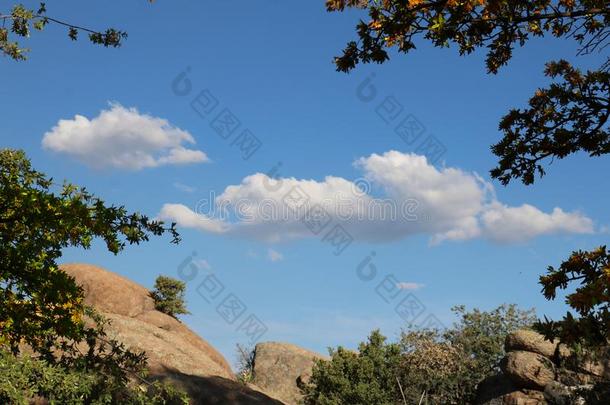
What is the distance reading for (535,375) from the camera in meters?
28.2

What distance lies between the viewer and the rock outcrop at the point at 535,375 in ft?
85.3

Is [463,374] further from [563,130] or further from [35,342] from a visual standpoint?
[35,342]

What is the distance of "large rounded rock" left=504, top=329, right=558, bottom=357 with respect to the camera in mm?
28828

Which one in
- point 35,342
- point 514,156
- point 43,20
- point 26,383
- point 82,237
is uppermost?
point 43,20

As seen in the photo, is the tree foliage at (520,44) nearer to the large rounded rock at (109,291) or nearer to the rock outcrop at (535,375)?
the rock outcrop at (535,375)

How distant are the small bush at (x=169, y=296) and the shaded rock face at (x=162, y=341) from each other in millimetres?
616

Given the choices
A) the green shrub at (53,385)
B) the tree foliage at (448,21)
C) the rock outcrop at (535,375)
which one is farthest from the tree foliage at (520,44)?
the rock outcrop at (535,375)

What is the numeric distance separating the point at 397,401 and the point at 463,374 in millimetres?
5456

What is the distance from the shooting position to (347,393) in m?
34.7

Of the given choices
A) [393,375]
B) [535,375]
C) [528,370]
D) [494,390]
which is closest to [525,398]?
[535,375]

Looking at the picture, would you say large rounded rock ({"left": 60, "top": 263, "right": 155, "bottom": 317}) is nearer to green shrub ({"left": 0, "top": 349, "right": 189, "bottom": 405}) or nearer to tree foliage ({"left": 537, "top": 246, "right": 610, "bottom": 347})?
green shrub ({"left": 0, "top": 349, "right": 189, "bottom": 405})

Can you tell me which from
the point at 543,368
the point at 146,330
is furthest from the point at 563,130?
the point at 146,330

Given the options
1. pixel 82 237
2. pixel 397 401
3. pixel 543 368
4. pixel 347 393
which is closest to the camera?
pixel 82 237

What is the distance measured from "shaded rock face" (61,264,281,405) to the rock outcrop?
12307 mm
